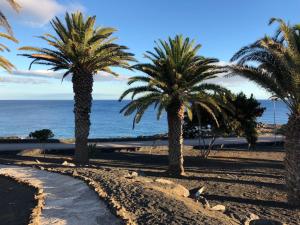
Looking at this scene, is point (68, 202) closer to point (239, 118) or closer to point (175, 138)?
point (175, 138)

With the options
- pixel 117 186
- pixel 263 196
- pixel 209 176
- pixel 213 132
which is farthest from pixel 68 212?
pixel 213 132

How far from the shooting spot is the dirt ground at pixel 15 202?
34.9 feet

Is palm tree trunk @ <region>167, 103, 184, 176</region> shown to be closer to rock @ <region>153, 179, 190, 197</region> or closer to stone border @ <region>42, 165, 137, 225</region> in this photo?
rock @ <region>153, 179, 190, 197</region>

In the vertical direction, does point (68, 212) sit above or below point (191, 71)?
below

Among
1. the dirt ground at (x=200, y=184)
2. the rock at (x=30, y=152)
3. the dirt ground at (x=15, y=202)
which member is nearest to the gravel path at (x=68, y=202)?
the dirt ground at (x=15, y=202)

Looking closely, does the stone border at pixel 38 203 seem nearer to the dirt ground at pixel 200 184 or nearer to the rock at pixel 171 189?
the dirt ground at pixel 200 184

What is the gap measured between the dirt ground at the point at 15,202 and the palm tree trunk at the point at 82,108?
9.08m

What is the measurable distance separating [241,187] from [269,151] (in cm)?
1909

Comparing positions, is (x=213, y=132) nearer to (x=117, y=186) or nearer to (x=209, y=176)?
(x=209, y=176)

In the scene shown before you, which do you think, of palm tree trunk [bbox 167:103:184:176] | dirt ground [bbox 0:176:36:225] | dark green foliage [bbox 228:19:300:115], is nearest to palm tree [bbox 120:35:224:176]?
palm tree trunk [bbox 167:103:184:176]

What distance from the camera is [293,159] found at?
54.1ft

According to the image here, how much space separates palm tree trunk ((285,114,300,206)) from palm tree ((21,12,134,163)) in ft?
38.3

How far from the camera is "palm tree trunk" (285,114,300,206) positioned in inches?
642

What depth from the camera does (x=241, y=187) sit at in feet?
64.2
